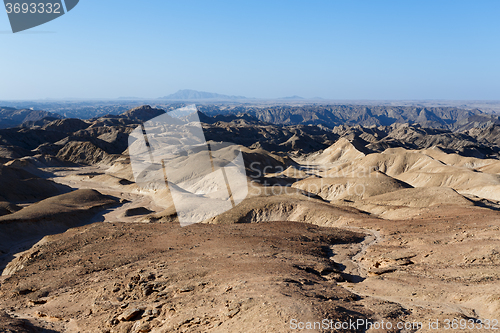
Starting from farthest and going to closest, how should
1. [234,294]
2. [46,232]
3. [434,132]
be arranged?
1. [434,132]
2. [46,232]
3. [234,294]

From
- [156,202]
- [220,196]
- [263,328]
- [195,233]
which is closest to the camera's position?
[263,328]

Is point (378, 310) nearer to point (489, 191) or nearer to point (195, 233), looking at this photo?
point (195, 233)

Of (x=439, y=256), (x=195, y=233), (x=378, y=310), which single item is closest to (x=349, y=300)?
(x=378, y=310)

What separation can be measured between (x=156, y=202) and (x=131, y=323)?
40275 mm

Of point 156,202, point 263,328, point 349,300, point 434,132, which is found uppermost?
point 263,328

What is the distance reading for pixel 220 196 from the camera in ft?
152

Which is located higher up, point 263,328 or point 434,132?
point 263,328

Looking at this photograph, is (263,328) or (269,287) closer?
(263,328)
